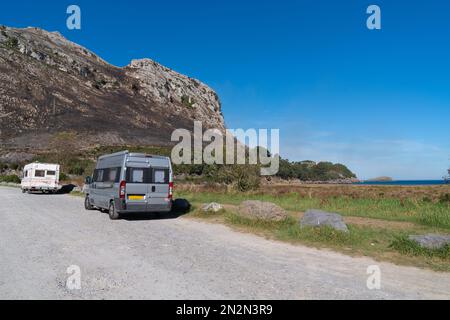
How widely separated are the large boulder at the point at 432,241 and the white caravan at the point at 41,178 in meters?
30.1

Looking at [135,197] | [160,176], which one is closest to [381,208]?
[160,176]

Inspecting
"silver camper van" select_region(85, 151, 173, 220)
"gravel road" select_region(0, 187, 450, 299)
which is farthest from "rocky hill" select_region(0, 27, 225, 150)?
"gravel road" select_region(0, 187, 450, 299)

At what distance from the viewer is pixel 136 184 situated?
581 inches

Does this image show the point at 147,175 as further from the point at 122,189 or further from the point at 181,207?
the point at 181,207

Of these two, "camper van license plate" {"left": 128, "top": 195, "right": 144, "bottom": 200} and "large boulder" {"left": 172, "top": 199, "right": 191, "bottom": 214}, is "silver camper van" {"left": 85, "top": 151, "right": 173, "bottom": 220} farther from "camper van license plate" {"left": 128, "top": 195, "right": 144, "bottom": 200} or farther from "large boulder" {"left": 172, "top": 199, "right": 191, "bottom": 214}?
"large boulder" {"left": 172, "top": 199, "right": 191, "bottom": 214}

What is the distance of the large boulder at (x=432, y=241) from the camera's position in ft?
28.0

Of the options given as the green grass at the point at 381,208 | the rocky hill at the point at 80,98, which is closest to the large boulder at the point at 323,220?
the green grass at the point at 381,208

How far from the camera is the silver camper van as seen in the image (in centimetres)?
1461

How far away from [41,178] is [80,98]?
76.3m

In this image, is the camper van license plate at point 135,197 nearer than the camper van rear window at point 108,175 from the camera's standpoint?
Yes

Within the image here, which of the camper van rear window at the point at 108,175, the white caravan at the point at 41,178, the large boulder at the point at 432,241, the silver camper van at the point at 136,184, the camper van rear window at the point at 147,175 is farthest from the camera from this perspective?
the white caravan at the point at 41,178

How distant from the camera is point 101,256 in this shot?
26.4 ft

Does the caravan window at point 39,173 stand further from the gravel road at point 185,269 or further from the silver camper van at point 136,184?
the gravel road at point 185,269

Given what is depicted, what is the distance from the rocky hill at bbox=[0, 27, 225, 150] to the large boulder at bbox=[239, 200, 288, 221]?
6917 centimetres
